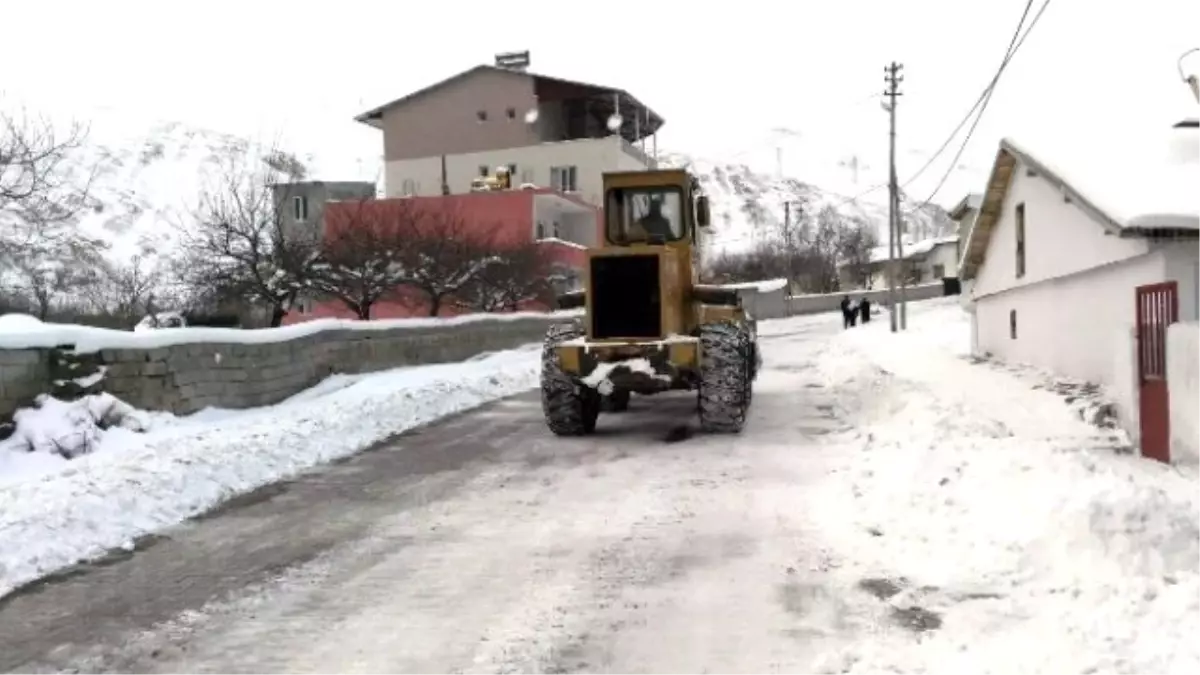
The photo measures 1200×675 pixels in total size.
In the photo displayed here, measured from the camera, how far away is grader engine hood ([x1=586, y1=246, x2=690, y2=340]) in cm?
1241

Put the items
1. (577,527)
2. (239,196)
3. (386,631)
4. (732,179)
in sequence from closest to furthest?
(386,631), (577,527), (239,196), (732,179)

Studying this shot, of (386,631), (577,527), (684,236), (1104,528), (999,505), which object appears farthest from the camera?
(684,236)

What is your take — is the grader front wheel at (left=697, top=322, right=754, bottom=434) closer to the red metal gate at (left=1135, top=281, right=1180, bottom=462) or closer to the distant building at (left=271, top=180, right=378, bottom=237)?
the red metal gate at (left=1135, top=281, right=1180, bottom=462)

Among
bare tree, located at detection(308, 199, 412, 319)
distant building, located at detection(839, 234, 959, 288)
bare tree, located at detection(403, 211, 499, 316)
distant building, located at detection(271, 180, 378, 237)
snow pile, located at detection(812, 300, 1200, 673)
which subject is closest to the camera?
snow pile, located at detection(812, 300, 1200, 673)

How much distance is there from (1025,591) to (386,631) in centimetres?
342

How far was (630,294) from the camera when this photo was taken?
12.6m

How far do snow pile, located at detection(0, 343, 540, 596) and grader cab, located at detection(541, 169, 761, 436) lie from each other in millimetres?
2594

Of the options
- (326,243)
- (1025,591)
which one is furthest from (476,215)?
(1025,591)

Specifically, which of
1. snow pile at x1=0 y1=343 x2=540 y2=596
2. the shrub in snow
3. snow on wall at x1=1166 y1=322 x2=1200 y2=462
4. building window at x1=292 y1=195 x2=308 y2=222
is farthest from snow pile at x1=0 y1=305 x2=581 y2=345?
building window at x1=292 y1=195 x2=308 y2=222

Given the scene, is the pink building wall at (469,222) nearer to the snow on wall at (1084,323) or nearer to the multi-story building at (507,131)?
the multi-story building at (507,131)

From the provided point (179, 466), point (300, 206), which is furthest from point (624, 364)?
point (300, 206)

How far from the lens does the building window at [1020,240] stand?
21.3 meters

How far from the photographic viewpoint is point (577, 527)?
7945mm

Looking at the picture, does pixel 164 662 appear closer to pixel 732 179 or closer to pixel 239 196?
pixel 239 196
